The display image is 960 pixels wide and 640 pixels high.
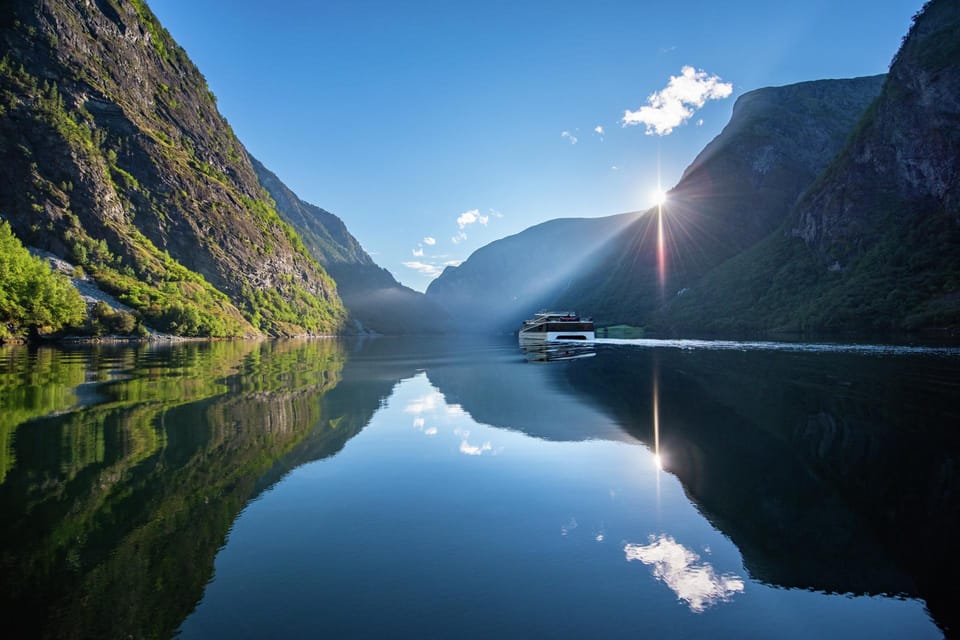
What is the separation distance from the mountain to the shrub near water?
2089cm

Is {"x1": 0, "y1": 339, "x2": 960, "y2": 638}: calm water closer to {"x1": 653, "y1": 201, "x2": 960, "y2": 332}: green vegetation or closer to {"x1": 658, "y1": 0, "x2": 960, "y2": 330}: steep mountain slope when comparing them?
{"x1": 658, "y1": 0, "x2": 960, "y2": 330}: steep mountain slope

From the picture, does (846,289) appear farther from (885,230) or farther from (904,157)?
(904,157)

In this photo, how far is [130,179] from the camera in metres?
122

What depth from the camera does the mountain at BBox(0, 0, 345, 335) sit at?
95750 mm

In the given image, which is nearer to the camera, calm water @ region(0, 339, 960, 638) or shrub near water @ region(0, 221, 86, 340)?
calm water @ region(0, 339, 960, 638)

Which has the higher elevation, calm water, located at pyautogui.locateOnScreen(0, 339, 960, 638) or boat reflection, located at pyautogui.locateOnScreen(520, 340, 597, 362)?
boat reflection, located at pyautogui.locateOnScreen(520, 340, 597, 362)

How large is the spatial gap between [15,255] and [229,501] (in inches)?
3038

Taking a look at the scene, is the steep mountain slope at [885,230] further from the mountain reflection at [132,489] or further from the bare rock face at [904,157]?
the mountain reflection at [132,489]

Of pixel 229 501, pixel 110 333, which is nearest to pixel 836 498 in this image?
pixel 229 501

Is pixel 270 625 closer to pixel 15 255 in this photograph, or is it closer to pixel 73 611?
pixel 73 611

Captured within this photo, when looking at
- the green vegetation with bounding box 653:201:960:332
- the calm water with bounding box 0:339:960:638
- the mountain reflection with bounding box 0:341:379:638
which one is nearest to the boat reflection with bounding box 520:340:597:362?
the calm water with bounding box 0:339:960:638

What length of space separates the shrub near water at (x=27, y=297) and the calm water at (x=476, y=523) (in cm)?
5702

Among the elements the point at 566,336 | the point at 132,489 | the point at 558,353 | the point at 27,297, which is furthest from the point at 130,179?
the point at 132,489

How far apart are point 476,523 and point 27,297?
79244 mm
